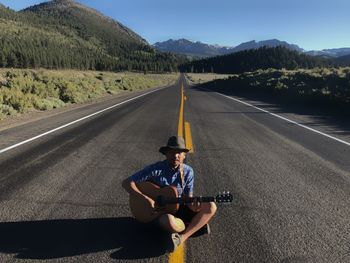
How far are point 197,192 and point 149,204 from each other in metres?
1.82

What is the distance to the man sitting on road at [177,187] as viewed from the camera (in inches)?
194

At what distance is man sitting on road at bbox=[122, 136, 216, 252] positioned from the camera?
493 centimetres

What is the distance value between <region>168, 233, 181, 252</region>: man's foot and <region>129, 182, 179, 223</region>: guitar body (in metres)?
0.40

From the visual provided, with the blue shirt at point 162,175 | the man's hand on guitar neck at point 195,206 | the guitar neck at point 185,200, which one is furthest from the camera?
the blue shirt at point 162,175

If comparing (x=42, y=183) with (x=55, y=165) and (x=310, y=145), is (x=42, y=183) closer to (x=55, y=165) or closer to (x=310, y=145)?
(x=55, y=165)

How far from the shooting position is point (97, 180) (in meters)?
7.43

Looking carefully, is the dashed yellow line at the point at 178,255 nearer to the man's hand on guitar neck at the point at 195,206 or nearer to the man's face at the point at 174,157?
the man's hand on guitar neck at the point at 195,206

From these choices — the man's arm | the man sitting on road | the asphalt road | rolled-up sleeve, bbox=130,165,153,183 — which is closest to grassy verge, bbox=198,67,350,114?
the asphalt road

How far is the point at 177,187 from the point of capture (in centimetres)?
540

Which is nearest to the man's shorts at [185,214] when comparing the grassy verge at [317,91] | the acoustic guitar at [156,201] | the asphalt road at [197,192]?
the acoustic guitar at [156,201]

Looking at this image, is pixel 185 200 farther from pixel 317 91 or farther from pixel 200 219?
pixel 317 91

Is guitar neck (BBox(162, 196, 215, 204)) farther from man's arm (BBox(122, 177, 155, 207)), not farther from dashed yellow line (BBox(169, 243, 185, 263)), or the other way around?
dashed yellow line (BBox(169, 243, 185, 263))

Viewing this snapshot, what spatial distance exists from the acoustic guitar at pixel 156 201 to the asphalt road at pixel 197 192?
0.23 meters

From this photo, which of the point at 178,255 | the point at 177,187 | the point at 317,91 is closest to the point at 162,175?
the point at 177,187
